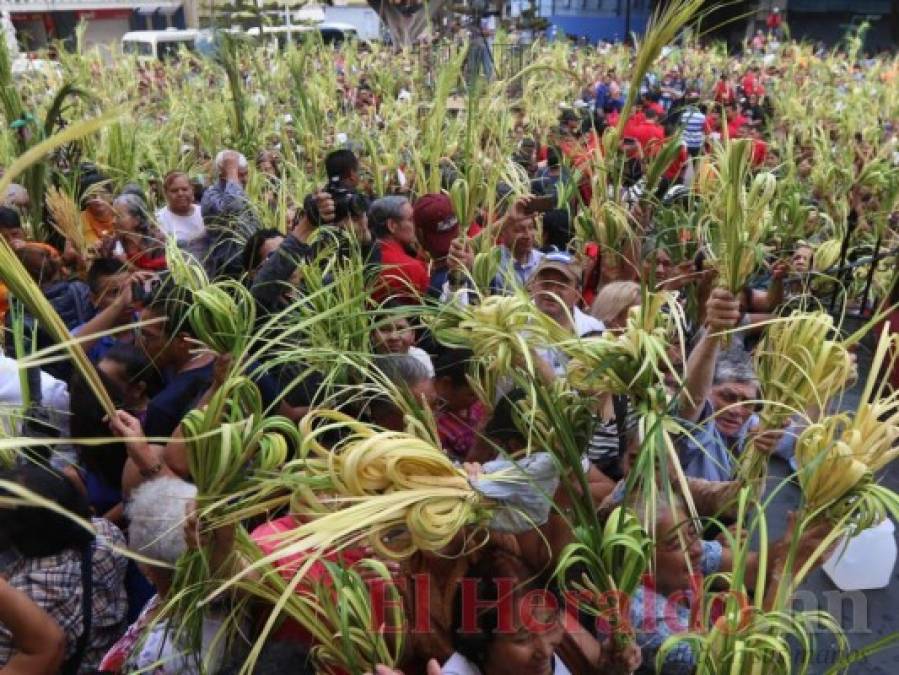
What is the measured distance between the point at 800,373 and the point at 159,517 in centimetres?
169

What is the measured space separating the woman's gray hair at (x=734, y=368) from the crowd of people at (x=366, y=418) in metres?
0.01

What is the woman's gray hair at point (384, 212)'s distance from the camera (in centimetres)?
393

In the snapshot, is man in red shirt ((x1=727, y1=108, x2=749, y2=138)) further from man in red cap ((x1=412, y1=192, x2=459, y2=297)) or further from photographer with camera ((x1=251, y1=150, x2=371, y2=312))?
photographer with camera ((x1=251, y1=150, x2=371, y2=312))

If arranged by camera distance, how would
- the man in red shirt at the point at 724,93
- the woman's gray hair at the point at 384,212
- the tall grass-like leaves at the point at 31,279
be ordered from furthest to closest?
1. the man in red shirt at the point at 724,93
2. the woman's gray hair at the point at 384,212
3. the tall grass-like leaves at the point at 31,279

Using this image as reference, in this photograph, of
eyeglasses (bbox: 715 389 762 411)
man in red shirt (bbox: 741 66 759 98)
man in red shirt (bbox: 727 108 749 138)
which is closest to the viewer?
eyeglasses (bbox: 715 389 762 411)

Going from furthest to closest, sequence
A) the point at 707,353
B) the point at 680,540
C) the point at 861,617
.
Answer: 1. the point at 861,617
2. the point at 707,353
3. the point at 680,540

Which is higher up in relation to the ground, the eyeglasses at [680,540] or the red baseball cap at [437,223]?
the red baseball cap at [437,223]

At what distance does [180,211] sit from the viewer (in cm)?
463

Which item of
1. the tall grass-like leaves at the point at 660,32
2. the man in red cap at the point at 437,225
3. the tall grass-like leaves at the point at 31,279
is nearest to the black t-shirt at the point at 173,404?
the tall grass-like leaves at the point at 31,279

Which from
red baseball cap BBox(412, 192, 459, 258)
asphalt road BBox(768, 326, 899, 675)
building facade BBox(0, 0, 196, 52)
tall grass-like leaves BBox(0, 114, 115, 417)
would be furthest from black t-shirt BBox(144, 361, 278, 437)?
building facade BBox(0, 0, 196, 52)

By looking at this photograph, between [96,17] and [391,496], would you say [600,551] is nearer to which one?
[391,496]

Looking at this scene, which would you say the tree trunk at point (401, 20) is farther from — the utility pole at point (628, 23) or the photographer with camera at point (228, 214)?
the photographer with camera at point (228, 214)

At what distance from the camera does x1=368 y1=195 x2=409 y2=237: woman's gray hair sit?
155 inches

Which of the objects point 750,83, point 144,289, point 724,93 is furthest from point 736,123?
point 144,289
